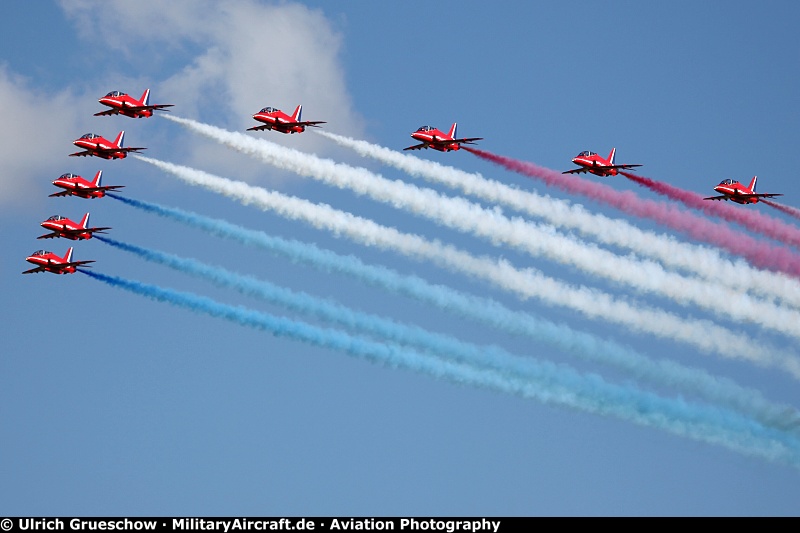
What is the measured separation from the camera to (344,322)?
351ft

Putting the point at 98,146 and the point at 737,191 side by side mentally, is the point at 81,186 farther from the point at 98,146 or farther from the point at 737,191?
the point at 737,191

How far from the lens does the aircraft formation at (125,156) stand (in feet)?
370

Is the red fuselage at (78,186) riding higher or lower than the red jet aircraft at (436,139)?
lower

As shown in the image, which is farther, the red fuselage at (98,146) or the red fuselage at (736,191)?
the red fuselage at (98,146)

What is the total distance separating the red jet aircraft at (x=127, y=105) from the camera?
116375mm

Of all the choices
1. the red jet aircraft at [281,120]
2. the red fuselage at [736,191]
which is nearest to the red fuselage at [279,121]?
the red jet aircraft at [281,120]

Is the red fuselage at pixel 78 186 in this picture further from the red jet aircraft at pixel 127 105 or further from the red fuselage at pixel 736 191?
the red fuselage at pixel 736 191

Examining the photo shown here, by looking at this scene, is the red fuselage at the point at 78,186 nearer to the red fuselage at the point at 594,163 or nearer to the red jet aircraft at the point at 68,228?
the red jet aircraft at the point at 68,228

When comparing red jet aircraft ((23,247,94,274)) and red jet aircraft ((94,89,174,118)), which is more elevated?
red jet aircraft ((94,89,174,118))

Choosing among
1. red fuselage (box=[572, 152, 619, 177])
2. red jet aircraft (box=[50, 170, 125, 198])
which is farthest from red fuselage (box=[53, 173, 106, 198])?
red fuselage (box=[572, 152, 619, 177])

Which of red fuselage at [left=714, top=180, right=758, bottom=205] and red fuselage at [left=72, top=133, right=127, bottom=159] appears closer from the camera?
red fuselage at [left=714, top=180, right=758, bottom=205]

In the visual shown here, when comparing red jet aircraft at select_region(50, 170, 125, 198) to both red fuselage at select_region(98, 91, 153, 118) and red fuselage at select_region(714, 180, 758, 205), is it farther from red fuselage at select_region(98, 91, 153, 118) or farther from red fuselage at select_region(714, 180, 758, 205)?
red fuselage at select_region(714, 180, 758, 205)

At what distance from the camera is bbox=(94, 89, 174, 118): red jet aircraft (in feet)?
382
